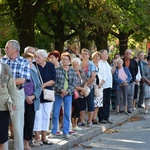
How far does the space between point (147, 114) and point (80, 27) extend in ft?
20.9

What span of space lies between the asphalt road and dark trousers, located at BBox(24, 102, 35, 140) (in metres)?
1.51

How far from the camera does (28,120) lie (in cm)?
888

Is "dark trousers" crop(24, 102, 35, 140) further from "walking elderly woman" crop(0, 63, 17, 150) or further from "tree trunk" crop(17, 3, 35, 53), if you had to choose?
"tree trunk" crop(17, 3, 35, 53)

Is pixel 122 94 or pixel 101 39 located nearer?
pixel 122 94

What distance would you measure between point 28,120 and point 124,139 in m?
Result: 3.27

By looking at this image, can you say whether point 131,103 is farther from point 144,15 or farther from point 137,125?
point 144,15

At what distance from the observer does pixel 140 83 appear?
17656 mm

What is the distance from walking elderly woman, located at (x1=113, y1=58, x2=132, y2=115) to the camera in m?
15.2

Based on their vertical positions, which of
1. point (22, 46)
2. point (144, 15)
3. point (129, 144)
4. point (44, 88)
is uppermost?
point (144, 15)

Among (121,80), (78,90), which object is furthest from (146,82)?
(78,90)

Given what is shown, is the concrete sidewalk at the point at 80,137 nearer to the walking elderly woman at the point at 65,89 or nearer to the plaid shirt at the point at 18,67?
the walking elderly woman at the point at 65,89

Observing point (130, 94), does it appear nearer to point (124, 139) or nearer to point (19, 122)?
point (124, 139)

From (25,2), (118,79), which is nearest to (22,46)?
(25,2)

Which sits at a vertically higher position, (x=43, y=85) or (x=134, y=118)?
(x=43, y=85)
